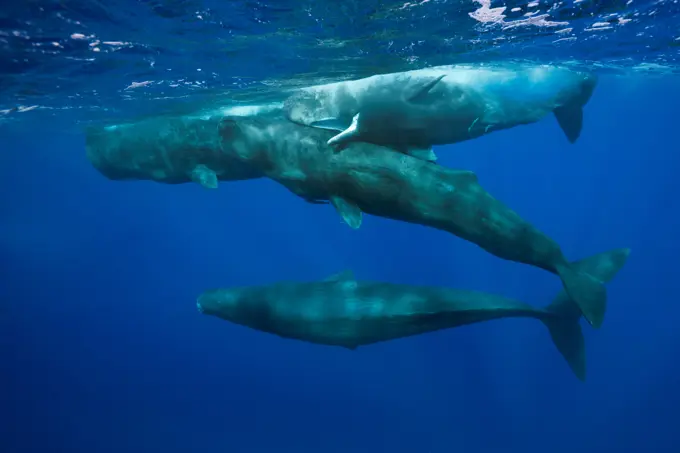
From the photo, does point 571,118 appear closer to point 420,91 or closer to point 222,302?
point 420,91

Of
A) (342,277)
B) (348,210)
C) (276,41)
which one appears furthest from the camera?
(276,41)

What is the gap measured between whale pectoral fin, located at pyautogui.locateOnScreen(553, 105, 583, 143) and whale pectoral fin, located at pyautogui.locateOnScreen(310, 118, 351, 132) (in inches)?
214

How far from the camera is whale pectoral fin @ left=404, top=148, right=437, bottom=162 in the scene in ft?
22.3

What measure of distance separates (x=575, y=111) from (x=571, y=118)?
16 centimetres

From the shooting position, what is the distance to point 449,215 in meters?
6.23

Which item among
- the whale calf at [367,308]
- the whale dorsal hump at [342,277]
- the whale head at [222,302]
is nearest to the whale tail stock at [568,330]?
the whale calf at [367,308]

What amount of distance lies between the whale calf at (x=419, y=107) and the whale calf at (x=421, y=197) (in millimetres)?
369

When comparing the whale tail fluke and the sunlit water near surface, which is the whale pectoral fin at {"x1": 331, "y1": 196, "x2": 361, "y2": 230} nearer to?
the whale tail fluke

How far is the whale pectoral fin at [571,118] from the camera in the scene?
999cm

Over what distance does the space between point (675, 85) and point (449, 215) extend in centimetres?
3256

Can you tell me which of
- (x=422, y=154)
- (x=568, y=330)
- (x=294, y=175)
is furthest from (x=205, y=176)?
(x=568, y=330)

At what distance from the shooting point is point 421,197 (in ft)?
20.4

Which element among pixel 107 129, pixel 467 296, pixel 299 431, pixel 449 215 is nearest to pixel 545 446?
pixel 299 431

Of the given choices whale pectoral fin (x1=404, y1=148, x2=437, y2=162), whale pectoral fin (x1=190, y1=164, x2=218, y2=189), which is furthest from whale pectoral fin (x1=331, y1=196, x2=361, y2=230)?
whale pectoral fin (x1=190, y1=164, x2=218, y2=189)
